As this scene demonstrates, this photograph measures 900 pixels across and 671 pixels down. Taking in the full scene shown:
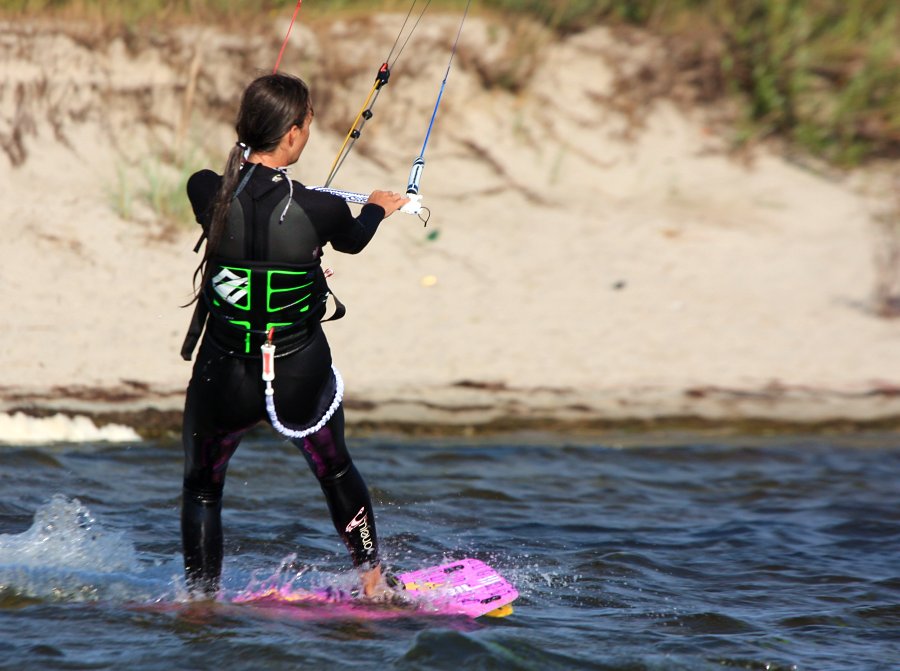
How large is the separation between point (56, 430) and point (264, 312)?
3.36 meters

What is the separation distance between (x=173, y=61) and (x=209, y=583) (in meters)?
5.98

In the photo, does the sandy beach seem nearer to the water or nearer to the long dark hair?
the water

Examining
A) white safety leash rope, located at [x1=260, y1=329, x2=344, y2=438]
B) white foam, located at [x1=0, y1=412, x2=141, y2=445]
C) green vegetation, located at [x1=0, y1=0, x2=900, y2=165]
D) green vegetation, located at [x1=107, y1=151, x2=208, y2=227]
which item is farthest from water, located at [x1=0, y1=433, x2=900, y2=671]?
green vegetation, located at [x1=0, y1=0, x2=900, y2=165]

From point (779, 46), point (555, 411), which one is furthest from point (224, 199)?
point (779, 46)

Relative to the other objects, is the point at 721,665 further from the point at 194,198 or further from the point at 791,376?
the point at 791,376

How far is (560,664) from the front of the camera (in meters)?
4.11

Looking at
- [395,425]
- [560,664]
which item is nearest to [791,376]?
[395,425]

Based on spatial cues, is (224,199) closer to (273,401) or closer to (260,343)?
(260,343)

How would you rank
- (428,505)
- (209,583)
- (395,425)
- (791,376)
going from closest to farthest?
(209,583)
(428,505)
(395,425)
(791,376)

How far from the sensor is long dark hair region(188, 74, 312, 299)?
3.87 m

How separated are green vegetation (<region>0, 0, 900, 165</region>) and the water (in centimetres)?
339

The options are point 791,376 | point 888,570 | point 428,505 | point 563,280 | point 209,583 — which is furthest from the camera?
point 563,280

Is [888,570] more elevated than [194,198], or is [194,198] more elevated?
[194,198]

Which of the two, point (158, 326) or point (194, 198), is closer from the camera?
point (194, 198)
